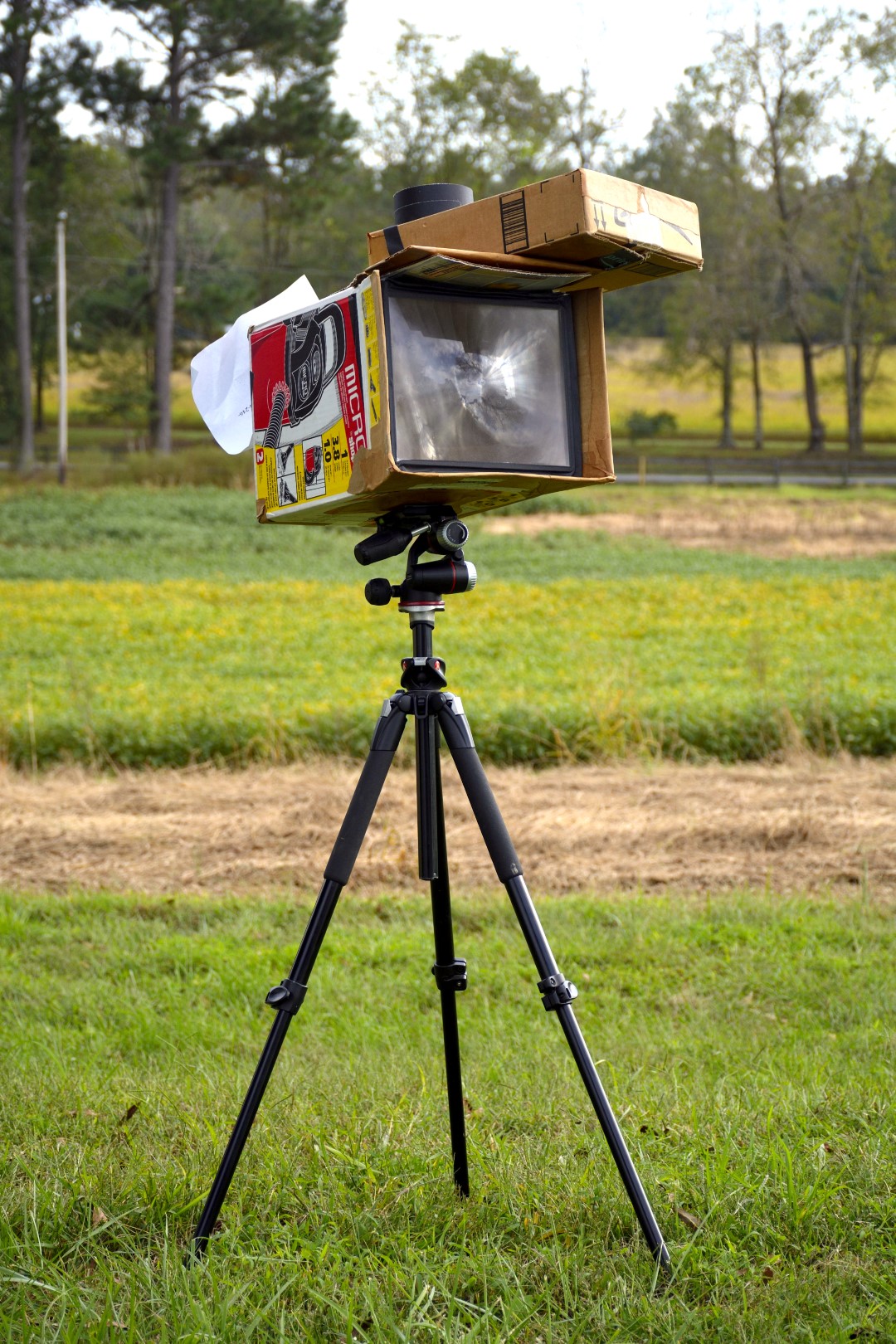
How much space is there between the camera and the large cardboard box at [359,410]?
206 centimetres

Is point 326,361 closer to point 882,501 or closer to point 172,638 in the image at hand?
point 172,638

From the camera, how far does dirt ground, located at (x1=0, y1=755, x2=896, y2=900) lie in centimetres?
559

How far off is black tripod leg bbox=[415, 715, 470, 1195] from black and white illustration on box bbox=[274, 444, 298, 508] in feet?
1.68

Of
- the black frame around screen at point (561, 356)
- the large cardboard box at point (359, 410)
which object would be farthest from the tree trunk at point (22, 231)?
the black frame around screen at point (561, 356)

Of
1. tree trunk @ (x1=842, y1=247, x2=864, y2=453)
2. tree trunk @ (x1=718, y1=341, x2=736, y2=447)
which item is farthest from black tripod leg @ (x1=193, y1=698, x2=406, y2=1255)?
tree trunk @ (x1=718, y1=341, x2=736, y2=447)

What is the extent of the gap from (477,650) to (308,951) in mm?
9694

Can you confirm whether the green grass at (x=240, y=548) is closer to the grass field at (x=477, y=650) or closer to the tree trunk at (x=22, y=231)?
the grass field at (x=477, y=650)

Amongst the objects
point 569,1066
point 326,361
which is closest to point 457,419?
point 326,361

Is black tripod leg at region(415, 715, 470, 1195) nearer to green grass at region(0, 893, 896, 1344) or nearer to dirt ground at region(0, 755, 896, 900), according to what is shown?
green grass at region(0, 893, 896, 1344)

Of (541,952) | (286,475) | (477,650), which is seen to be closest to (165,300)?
(477,650)

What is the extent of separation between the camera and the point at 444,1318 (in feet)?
6.83

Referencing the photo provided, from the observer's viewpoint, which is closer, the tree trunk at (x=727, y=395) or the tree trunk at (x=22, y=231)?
the tree trunk at (x=22, y=231)

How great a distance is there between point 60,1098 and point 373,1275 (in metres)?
1.20

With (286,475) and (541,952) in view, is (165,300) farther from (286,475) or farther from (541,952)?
(541,952)
